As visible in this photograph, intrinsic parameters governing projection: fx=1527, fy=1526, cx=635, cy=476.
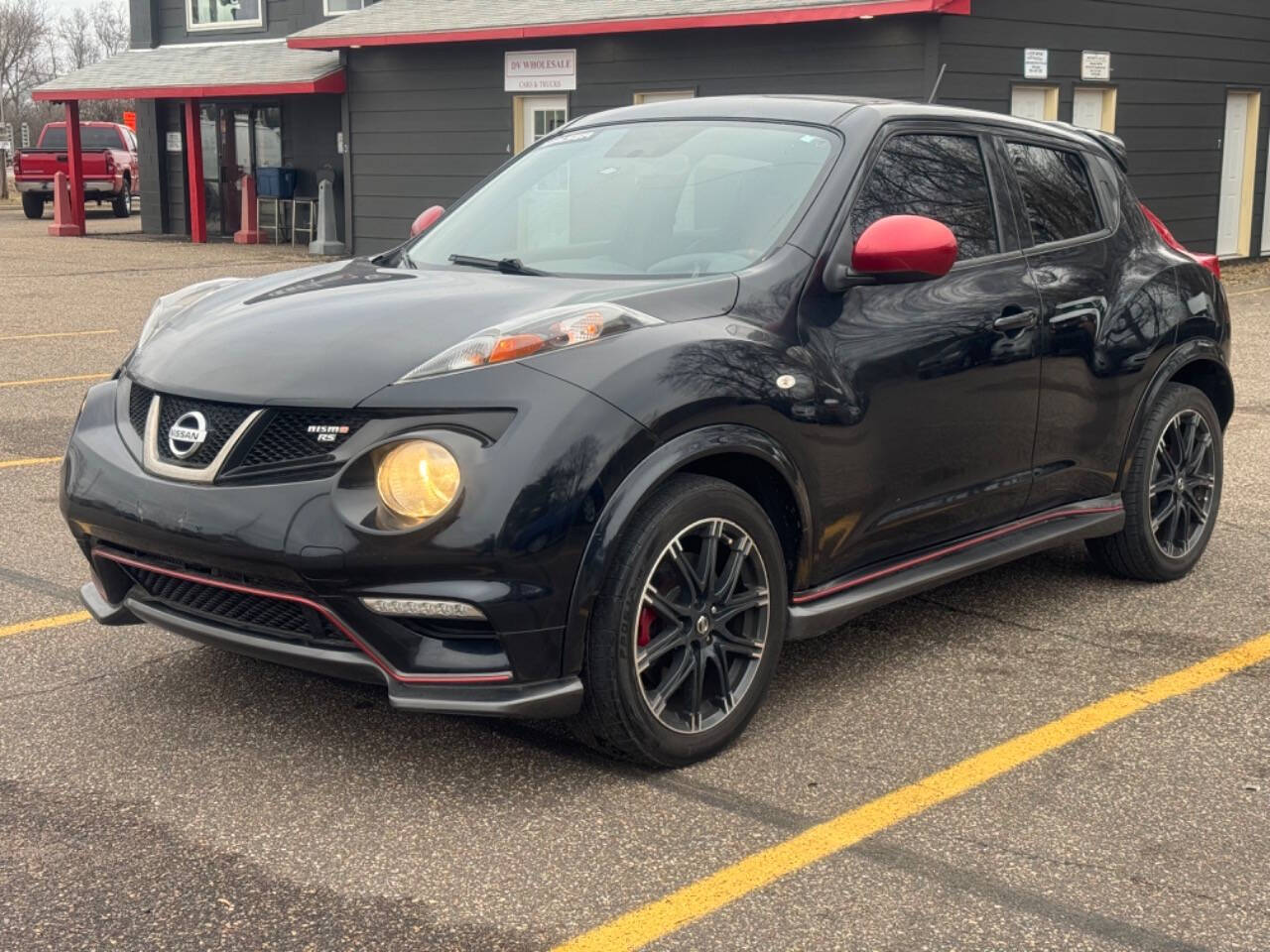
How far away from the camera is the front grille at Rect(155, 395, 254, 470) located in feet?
12.2

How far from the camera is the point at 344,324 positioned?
394 cm

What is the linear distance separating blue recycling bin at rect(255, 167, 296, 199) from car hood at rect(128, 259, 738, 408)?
22.0 m

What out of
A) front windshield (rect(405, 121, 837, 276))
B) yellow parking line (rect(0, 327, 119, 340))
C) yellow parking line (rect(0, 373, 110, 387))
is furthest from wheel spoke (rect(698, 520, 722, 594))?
yellow parking line (rect(0, 327, 119, 340))

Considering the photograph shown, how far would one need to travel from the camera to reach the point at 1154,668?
4816 millimetres

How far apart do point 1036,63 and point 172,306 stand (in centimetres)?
1439

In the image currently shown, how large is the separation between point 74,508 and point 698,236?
1.91 m

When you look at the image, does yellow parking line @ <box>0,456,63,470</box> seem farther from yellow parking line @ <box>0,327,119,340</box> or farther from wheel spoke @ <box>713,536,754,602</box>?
yellow parking line @ <box>0,327,119,340</box>

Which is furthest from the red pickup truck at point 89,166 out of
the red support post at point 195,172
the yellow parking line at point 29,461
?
the yellow parking line at point 29,461

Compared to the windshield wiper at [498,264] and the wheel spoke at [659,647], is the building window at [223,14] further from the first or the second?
the wheel spoke at [659,647]

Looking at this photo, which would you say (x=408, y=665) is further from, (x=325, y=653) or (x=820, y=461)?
(x=820, y=461)

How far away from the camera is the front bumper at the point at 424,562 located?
11.5 feet

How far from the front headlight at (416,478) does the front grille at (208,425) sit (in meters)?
0.42

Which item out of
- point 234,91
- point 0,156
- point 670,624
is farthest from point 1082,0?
point 0,156

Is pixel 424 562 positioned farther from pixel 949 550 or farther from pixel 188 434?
pixel 949 550
